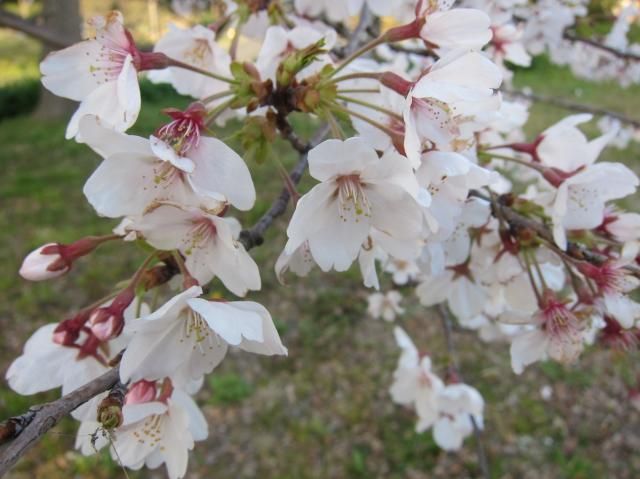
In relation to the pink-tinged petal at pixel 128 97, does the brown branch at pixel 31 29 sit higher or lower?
lower

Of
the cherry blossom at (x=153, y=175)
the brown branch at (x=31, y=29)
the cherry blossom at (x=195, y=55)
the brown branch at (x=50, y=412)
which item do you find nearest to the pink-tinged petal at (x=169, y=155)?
the cherry blossom at (x=153, y=175)

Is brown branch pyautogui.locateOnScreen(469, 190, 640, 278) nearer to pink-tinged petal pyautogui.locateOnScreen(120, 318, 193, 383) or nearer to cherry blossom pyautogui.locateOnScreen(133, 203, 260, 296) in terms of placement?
cherry blossom pyautogui.locateOnScreen(133, 203, 260, 296)

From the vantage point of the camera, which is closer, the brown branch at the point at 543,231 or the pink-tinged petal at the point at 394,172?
the pink-tinged petal at the point at 394,172

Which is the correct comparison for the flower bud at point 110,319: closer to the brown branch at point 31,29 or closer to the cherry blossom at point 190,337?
the cherry blossom at point 190,337

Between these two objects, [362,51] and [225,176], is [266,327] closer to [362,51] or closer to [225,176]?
[225,176]

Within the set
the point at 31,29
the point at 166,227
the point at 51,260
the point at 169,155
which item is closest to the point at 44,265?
the point at 51,260

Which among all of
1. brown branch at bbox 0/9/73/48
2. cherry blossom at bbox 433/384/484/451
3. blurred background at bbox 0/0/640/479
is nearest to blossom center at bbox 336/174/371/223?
blurred background at bbox 0/0/640/479

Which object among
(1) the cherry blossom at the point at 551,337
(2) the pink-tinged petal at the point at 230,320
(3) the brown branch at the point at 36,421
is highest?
(3) the brown branch at the point at 36,421
